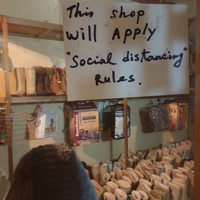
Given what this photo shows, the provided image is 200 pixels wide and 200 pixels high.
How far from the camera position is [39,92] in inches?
44.8

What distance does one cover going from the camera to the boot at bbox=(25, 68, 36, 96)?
43.5 inches

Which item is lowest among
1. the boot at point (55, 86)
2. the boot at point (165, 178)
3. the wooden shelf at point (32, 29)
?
the boot at point (165, 178)

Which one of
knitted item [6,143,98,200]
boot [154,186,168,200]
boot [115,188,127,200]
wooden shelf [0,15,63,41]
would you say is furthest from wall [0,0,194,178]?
knitted item [6,143,98,200]

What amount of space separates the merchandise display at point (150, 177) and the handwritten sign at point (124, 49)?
1.61ft

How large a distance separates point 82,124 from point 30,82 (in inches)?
15.2

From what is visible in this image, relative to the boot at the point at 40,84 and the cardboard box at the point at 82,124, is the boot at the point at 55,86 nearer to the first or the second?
the boot at the point at 40,84

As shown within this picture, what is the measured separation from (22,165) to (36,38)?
3.57 ft

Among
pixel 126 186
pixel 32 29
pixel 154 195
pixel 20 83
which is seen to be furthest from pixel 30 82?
pixel 154 195

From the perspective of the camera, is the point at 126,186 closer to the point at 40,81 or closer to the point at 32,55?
the point at 40,81

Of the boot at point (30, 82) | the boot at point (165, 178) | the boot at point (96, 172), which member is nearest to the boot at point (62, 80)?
the boot at point (30, 82)

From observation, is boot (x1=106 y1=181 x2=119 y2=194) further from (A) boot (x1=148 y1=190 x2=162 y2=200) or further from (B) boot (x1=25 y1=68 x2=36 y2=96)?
(B) boot (x1=25 y1=68 x2=36 y2=96)

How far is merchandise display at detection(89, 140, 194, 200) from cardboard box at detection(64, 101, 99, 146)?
9.6 inches

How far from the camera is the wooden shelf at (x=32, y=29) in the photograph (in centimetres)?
103

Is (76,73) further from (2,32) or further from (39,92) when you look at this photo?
(2,32)
